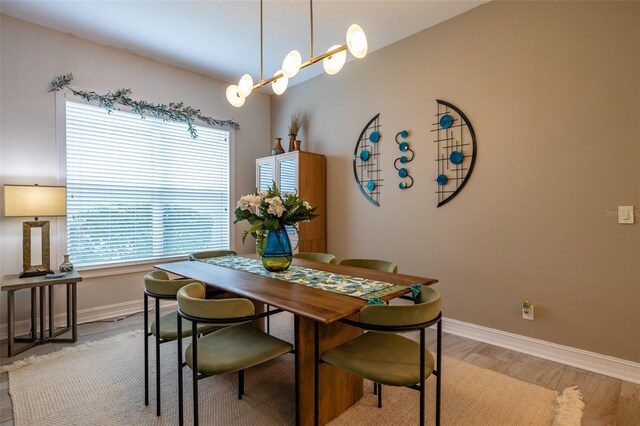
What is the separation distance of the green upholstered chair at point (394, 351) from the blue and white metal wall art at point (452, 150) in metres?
1.58

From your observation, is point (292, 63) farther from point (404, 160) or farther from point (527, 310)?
point (527, 310)

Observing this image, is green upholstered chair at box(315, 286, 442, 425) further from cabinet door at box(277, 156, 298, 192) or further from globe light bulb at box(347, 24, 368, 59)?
cabinet door at box(277, 156, 298, 192)

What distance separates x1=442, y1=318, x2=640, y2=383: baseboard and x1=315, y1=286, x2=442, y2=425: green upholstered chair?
1.50 metres

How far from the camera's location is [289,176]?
402 centimetres

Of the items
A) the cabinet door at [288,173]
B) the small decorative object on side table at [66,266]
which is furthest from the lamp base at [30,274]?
the cabinet door at [288,173]

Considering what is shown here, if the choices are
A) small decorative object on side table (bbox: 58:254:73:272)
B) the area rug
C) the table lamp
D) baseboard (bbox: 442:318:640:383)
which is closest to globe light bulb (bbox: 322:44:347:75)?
the area rug

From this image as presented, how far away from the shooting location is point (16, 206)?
8.87ft

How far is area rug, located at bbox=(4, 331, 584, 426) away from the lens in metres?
1.83

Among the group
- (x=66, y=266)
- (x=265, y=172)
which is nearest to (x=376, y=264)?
(x=265, y=172)

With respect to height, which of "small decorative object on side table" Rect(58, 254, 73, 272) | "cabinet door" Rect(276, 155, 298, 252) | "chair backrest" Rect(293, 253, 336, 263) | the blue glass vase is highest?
"cabinet door" Rect(276, 155, 298, 252)

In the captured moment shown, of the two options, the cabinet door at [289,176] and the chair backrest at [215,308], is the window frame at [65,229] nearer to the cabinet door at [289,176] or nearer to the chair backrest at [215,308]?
the cabinet door at [289,176]

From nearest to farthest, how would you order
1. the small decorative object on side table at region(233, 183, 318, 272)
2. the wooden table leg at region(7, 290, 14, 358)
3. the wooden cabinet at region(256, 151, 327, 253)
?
the small decorative object on side table at region(233, 183, 318, 272) < the wooden table leg at region(7, 290, 14, 358) < the wooden cabinet at region(256, 151, 327, 253)

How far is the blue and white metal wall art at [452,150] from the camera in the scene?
294cm

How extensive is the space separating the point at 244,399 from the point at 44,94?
3.32 m
